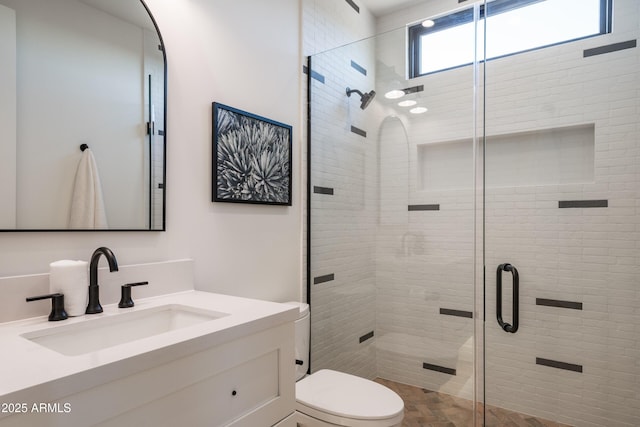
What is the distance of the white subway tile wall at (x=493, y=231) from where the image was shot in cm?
190

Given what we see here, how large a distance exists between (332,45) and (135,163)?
1650 mm

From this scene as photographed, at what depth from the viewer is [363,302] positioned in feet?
7.50

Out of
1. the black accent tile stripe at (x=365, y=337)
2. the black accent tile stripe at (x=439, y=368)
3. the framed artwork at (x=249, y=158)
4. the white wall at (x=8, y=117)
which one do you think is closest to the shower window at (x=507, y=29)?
the framed artwork at (x=249, y=158)

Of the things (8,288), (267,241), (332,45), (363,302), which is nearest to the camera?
(8,288)

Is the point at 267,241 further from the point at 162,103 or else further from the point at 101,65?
the point at 101,65

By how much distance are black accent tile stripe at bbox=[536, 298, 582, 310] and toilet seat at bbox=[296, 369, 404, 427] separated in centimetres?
107

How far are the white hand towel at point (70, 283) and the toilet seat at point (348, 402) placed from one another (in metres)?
0.96

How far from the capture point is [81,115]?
1.21 m

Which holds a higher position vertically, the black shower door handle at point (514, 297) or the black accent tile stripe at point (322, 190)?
the black accent tile stripe at point (322, 190)

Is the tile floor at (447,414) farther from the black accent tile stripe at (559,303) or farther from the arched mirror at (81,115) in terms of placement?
the arched mirror at (81,115)

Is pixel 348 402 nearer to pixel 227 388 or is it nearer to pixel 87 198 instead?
pixel 227 388

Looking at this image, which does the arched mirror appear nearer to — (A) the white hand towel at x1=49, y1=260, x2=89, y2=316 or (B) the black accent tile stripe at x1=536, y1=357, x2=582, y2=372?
(A) the white hand towel at x1=49, y1=260, x2=89, y2=316

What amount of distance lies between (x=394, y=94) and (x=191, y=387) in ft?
6.13

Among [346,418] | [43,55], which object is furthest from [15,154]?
[346,418]
